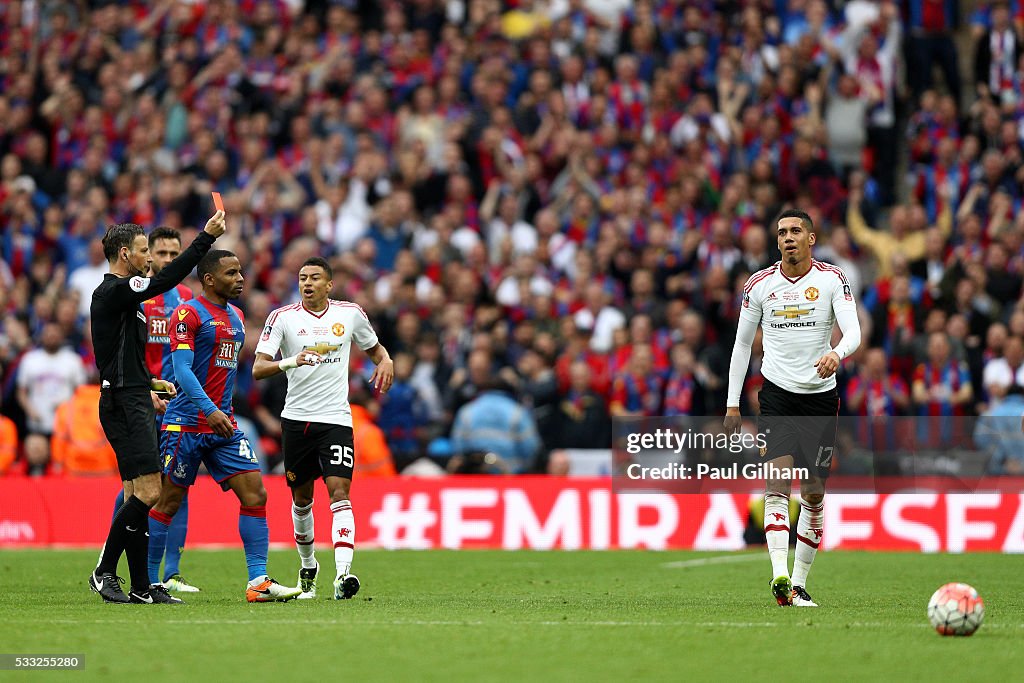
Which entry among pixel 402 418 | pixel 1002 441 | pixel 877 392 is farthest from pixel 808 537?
pixel 402 418

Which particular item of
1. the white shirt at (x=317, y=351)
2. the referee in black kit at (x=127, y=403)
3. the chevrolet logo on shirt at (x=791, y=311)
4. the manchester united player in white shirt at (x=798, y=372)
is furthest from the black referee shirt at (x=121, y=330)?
the chevrolet logo on shirt at (x=791, y=311)

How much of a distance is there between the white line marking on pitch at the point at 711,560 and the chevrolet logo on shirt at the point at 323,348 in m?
5.44

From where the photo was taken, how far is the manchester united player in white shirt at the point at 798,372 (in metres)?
11.2

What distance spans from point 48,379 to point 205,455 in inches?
367

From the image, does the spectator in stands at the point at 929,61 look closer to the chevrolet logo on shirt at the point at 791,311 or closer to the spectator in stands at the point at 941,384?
the spectator in stands at the point at 941,384

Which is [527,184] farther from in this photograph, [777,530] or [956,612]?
[956,612]

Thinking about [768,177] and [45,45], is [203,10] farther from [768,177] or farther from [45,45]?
[768,177]

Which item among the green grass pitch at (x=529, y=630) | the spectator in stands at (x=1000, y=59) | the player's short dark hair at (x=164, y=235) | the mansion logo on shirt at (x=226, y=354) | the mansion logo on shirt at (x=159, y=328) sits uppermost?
the spectator in stands at (x=1000, y=59)

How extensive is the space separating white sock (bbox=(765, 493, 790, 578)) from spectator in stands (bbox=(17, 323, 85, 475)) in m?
11.4

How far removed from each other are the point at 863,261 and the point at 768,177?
176 centimetres

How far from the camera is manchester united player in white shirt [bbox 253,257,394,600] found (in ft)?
37.7

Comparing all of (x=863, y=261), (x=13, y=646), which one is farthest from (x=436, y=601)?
(x=863, y=261)

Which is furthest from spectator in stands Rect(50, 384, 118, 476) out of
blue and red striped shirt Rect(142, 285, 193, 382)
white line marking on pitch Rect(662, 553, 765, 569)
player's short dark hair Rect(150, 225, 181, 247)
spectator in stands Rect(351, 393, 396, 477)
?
white line marking on pitch Rect(662, 553, 765, 569)

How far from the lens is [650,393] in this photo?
19531 millimetres
